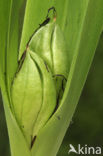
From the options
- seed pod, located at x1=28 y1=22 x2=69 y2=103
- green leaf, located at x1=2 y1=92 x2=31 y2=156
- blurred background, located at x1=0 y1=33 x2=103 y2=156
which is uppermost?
seed pod, located at x1=28 y1=22 x2=69 y2=103

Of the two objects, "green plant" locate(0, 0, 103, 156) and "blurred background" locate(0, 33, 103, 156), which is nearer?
"green plant" locate(0, 0, 103, 156)

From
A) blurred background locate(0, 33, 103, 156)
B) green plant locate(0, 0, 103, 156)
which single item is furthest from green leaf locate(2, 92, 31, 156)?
blurred background locate(0, 33, 103, 156)

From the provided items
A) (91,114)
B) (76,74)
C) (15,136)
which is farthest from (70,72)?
(91,114)

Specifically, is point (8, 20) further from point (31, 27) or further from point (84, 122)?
point (84, 122)

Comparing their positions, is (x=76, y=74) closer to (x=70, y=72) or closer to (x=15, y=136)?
(x=70, y=72)

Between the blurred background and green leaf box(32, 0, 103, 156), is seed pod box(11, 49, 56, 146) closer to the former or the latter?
green leaf box(32, 0, 103, 156)

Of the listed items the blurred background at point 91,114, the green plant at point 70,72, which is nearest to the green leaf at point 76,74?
the green plant at point 70,72
